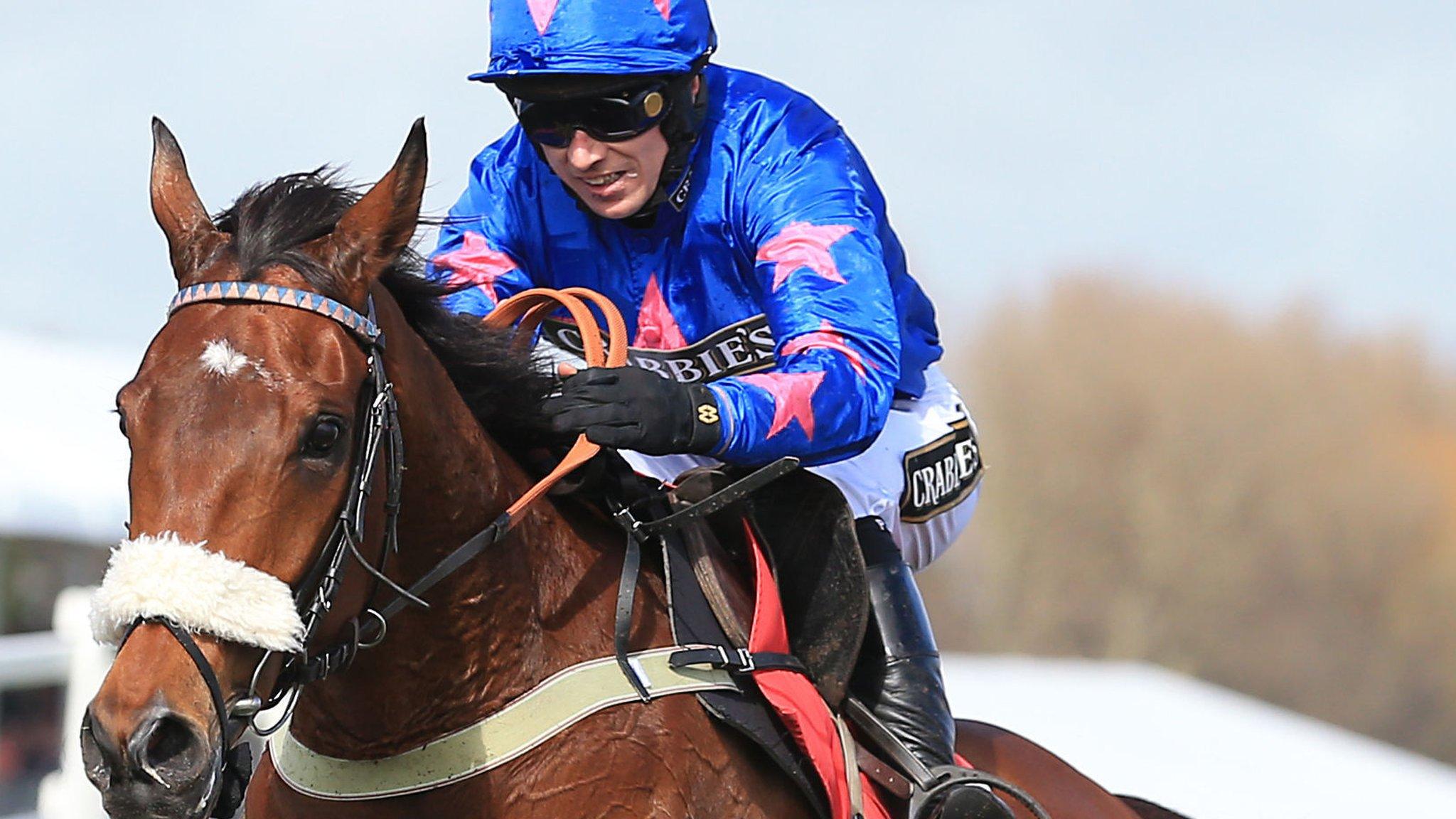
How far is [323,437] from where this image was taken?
2.58 m

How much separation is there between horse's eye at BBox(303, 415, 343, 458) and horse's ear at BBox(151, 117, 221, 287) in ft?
1.25

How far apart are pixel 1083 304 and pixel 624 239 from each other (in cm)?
3284

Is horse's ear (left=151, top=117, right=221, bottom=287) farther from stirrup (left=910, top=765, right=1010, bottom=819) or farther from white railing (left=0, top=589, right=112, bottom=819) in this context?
white railing (left=0, top=589, right=112, bottom=819)

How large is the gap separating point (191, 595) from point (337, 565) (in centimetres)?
27

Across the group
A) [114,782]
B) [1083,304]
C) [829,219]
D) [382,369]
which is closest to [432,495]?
[382,369]

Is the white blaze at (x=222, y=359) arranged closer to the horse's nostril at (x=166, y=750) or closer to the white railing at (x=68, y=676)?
the horse's nostril at (x=166, y=750)

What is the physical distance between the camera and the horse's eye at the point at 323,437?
101 inches

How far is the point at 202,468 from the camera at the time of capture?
2.46 meters

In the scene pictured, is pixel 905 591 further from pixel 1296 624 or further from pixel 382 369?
pixel 1296 624

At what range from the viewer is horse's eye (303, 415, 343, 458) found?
256 centimetres

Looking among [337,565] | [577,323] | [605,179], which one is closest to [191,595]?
[337,565]

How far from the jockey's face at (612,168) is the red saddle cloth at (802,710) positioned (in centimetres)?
81

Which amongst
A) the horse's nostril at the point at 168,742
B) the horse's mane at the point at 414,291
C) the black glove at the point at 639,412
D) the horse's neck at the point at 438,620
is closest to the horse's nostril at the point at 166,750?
the horse's nostril at the point at 168,742

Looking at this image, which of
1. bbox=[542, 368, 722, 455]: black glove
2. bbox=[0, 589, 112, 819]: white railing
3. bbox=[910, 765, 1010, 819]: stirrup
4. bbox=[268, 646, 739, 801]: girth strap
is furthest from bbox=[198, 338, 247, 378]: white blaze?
bbox=[0, 589, 112, 819]: white railing
